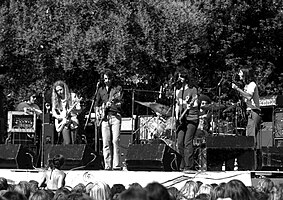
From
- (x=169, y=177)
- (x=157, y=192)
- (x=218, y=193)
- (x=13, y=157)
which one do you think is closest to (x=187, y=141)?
(x=169, y=177)

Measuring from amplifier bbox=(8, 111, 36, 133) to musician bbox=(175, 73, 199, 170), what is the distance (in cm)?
485

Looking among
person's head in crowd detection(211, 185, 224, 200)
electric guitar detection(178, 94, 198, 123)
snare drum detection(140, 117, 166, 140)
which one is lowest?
person's head in crowd detection(211, 185, 224, 200)

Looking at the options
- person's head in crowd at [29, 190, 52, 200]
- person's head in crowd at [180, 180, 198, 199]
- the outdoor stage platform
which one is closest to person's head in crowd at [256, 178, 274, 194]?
person's head in crowd at [180, 180, 198, 199]

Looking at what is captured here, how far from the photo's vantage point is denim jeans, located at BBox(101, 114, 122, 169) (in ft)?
42.6

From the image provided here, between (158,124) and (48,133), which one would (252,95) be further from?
(48,133)

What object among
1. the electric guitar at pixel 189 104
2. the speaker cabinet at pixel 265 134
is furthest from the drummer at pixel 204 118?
the electric guitar at pixel 189 104

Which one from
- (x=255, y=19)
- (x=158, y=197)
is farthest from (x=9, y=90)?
(x=158, y=197)

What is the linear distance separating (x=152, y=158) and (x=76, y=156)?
1449 millimetres

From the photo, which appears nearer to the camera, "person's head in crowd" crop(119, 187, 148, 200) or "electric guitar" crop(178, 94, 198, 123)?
"person's head in crowd" crop(119, 187, 148, 200)

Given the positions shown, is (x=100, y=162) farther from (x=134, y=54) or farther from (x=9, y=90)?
(x=9, y=90)

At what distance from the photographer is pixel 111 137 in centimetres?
1320

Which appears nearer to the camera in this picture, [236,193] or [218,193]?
[236,193]

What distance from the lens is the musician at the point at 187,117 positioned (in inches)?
488

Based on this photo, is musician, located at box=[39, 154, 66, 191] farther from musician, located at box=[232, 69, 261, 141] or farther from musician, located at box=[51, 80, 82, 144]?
musician, located at box=[232, 69, 261, 141]
